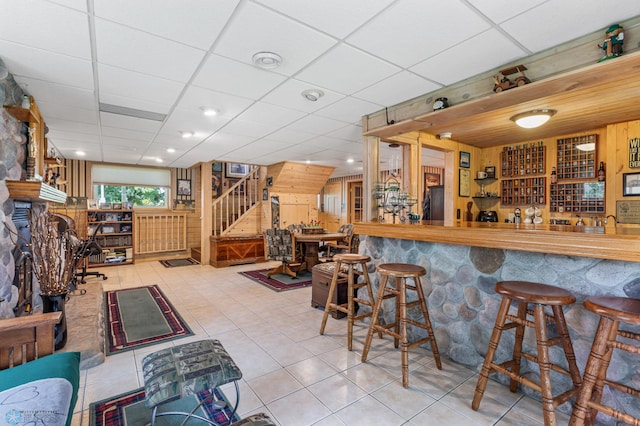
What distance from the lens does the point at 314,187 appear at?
8.23m

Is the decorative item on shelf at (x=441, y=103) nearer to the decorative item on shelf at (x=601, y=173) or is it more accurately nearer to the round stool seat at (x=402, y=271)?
the round stool seat at (x=402, y=271)

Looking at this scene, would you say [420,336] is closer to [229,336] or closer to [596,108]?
[229,336]

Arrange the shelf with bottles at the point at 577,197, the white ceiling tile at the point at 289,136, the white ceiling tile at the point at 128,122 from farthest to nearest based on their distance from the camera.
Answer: the white ceiling tile at the point at 289,136, the shelf with bottles at the point at 577,197, the white ceiling tile at the point at 128,122

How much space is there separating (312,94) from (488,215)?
13.5 ft

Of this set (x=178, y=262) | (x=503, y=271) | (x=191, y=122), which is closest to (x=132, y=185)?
(x=178, y=262)

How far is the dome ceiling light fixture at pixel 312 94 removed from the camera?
2.97 m

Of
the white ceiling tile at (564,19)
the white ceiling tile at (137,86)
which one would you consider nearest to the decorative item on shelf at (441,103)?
the white ceiling tile at (564,19)

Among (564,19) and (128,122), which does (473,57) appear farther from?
(128,122)

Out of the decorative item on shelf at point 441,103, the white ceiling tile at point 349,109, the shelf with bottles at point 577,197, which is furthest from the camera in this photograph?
the shelf with bottles at point 577,197

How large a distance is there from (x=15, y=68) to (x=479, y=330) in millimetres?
4338

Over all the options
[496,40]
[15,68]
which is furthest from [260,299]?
[496,40]

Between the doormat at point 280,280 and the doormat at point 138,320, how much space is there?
161 centimetres

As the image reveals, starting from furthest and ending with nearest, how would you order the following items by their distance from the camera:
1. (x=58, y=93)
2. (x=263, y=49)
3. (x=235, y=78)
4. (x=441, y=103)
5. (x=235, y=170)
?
1. (x=235, y=170)
2. (x=58, y=93)
3. (x=441, y=103)
4. (x=235, y=78)
5. (x=263, y=49)

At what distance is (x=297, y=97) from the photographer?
3.14m
